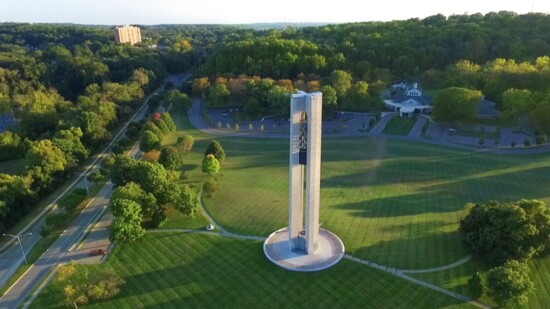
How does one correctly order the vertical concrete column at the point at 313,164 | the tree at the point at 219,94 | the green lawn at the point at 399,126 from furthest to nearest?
1. the tree at the point at 219,94
2. the green lawn at the point at 399,126
3. the vertical concrete column at the point at 313,164

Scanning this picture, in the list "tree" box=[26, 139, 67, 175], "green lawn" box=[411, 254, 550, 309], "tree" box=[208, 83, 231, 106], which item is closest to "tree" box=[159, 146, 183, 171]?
"tree" box=[26, 139, 67, 175]

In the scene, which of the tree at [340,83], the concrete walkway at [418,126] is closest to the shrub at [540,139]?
the concrete walkway at [418,126]

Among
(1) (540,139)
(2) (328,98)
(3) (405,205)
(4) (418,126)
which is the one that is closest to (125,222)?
(3) (405,205)

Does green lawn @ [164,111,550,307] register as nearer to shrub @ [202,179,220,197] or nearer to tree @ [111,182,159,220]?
shrub @ [202,179,220,197]

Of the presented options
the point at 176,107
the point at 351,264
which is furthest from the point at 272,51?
the point at 351,264

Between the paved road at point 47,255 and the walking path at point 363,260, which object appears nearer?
the walking path at point 363,260

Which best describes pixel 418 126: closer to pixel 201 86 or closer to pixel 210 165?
pixel 210 165

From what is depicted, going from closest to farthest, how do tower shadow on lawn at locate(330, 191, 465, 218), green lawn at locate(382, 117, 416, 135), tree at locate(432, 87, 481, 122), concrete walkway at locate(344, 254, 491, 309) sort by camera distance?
concrete walkway at locate(344, 254, 491, 309)
tower shadow on lawn at locate(330, 191, 465, 218)
tree at locate(432, 87, 481, 122)
green lawn at locate(382, 117, 416, 135)

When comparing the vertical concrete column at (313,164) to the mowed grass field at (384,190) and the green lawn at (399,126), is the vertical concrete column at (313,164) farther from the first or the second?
the green lawn at (399,126)
